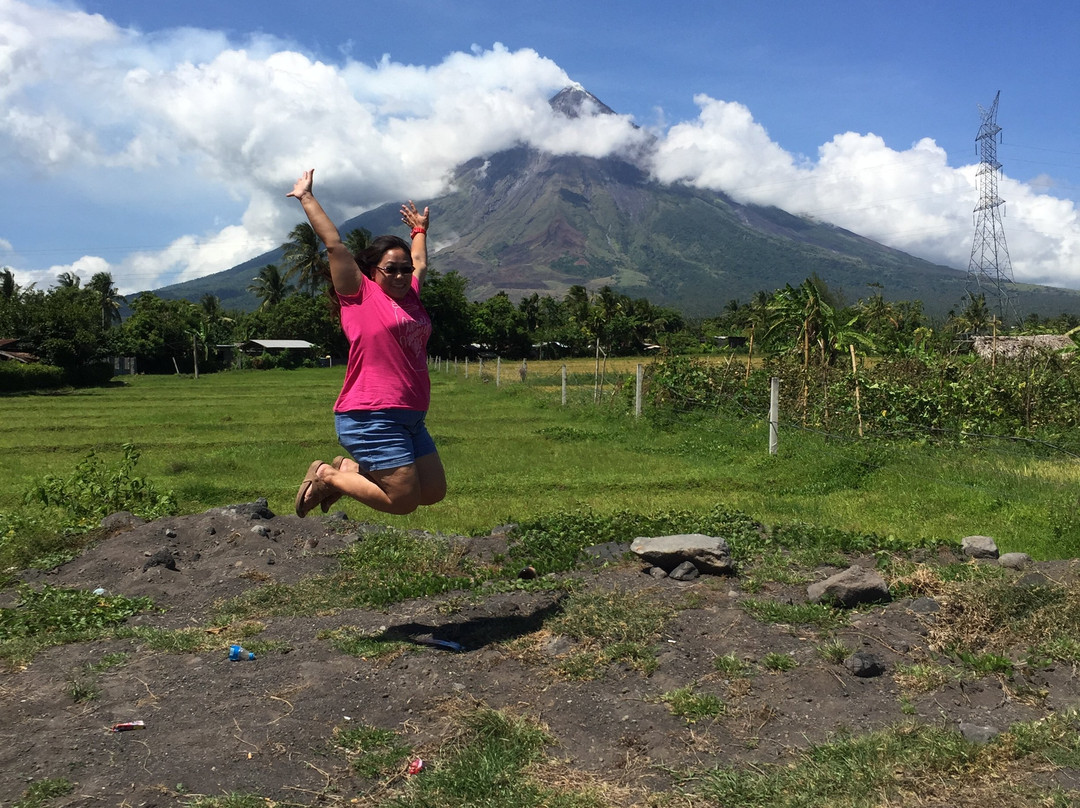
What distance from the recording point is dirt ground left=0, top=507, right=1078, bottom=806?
3.29 metres

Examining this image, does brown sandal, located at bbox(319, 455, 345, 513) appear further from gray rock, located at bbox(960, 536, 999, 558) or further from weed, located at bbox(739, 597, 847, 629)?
gray rock, located at bbox(960, 536, 999, 558)

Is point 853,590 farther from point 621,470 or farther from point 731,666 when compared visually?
point 621,470

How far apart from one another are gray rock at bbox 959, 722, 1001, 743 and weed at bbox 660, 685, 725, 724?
92 cm

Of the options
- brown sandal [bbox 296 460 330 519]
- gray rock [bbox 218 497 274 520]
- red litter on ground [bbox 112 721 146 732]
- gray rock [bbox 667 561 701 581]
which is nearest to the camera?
red litter on ground [bbox 112 721 146 732]

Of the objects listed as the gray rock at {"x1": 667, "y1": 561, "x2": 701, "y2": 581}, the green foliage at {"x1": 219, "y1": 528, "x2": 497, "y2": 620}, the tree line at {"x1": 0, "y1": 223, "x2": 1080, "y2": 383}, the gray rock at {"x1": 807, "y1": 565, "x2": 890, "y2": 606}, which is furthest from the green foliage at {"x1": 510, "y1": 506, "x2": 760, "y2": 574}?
the tree line at {"x1": 0, "y1": 223, "x2": 1080, "y2": 383}

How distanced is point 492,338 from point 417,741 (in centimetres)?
7611

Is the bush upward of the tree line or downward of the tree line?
downward

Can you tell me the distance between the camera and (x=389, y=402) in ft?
14.7

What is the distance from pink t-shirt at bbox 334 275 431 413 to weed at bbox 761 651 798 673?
2.04 meters

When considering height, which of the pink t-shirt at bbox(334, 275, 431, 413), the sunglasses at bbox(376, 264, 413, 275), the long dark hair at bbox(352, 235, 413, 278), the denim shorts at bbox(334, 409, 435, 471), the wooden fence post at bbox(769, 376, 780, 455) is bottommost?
the wooden fence post at bbox(769, 376, 780, 455)

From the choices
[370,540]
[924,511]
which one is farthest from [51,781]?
[924,511]

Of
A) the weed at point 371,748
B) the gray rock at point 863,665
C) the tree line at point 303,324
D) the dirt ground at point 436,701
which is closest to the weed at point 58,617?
the dirt ground at point 436,701

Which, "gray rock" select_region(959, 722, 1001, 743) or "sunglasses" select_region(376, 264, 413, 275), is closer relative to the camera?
"gray rock" select_region(959, 722, 1001, 743)

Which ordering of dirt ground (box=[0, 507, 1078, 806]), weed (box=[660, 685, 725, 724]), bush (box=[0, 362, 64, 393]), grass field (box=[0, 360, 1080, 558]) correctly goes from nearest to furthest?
dirt ground (box=[0, 507, 1078, 806])
weed (box=[660, 685, 725, 724])
grass field (box=[0, 360, 1080, 558])
bush (box=[0, 362, 64, 393])
